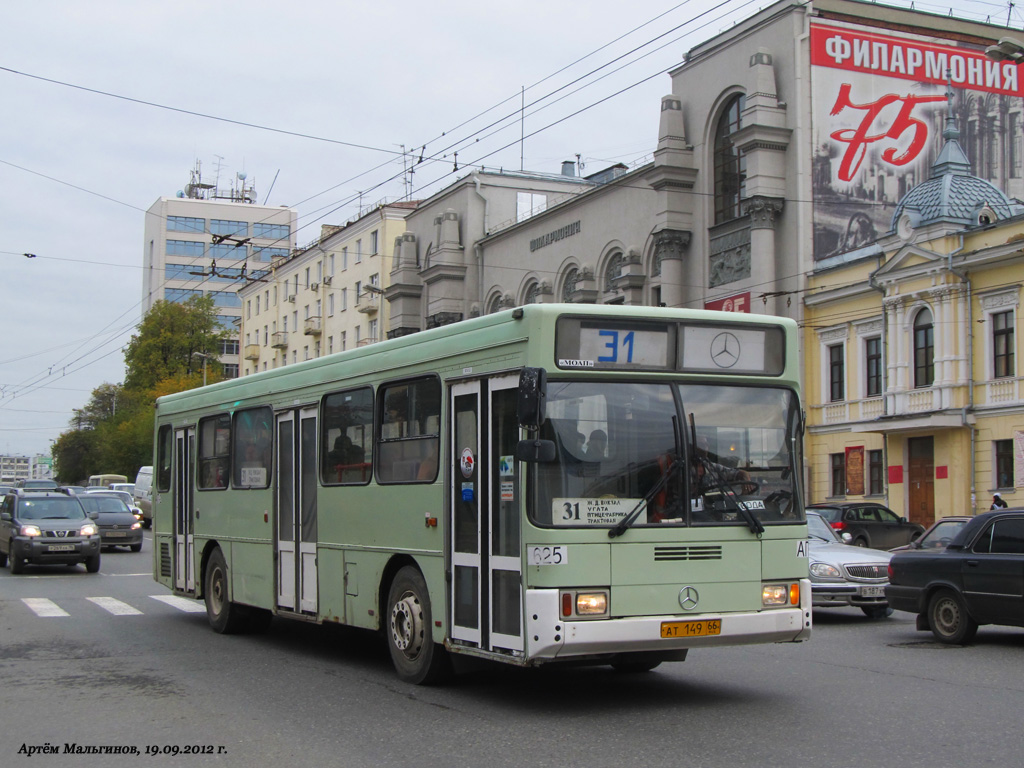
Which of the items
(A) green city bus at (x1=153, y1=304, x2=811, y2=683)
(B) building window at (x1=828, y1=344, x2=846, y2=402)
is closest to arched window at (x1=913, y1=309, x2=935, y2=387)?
(B) building window at (x1=828, y1=344, x2=846, y2=402)

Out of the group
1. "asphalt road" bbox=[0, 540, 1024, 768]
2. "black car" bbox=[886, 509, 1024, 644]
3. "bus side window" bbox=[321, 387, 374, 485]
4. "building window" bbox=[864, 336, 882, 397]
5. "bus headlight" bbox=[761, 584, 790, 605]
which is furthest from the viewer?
"building window" bbox=[864, 336, 882, 397]

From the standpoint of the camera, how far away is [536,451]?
821 centimetres

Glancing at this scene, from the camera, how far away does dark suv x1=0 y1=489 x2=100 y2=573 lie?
2494 centimetres

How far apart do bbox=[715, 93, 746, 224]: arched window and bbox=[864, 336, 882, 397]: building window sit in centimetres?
700

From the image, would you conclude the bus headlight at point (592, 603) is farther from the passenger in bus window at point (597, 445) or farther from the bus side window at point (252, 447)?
the bus side window at point (252, 447)

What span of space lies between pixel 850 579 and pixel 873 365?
21512 millimetres

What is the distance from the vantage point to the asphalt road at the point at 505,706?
7.40 metres

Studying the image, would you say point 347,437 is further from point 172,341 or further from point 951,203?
point 172,341

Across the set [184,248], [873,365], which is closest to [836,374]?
[873,365]

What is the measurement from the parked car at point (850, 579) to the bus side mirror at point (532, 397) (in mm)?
8610

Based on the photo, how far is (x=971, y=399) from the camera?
33094 millimetres

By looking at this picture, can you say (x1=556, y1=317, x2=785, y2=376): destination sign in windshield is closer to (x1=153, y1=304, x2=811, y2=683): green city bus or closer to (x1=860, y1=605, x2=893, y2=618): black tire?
(x1=153, y1=304, x2=811, y2=683): green city bus

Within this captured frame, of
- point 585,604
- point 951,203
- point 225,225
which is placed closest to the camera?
point 585,604

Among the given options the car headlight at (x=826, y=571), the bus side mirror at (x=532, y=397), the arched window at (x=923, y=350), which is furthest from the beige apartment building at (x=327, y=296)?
the bus side mirror at (x=532, y=397)
